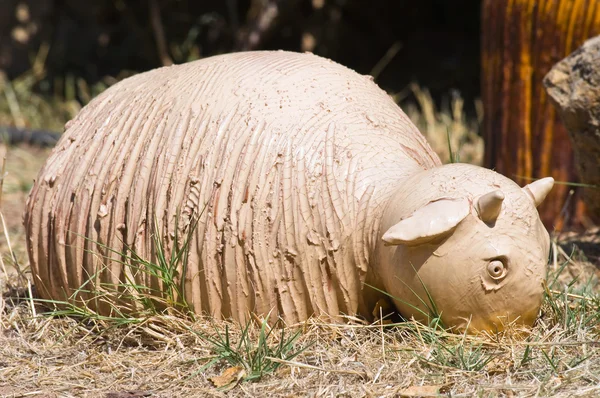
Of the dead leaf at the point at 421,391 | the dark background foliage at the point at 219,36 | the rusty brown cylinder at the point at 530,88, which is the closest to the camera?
the dead leaf at the point at 421,391

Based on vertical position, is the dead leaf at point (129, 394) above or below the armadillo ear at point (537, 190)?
below

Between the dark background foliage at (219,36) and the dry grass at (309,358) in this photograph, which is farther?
the dark background foliage at (219,36)

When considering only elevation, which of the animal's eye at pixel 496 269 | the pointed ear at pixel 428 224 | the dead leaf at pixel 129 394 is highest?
the pointed ear at pixel 428 224

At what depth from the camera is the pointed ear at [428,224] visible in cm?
251

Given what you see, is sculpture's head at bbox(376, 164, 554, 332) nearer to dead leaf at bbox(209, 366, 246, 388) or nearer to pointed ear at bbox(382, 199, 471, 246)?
pointed ear at bbox(382, 199, 471, 246)

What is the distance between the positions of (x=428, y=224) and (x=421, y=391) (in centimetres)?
49

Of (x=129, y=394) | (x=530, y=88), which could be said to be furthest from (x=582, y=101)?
(x=129, y=394)

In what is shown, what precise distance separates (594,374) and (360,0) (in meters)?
5.98

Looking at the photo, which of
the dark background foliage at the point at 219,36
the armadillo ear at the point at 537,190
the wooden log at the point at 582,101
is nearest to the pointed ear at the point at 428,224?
the armadillo ear at the point at 537,190

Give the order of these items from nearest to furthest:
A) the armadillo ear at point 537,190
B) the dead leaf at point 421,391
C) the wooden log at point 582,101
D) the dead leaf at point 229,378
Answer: the dead leaf at point 421,391
the dead leaf at point 229,378
the armadillo ear at point 537,190
the wooden log at point 582,101

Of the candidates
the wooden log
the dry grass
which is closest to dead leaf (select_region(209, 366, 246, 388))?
the dry grass

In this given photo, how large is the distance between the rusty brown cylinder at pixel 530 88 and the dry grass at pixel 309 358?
5.86 feet

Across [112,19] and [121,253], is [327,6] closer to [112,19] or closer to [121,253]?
[112,19]

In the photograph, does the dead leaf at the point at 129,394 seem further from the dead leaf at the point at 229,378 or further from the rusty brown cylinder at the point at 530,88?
the rusty brown cylinder at the point at 530,88
